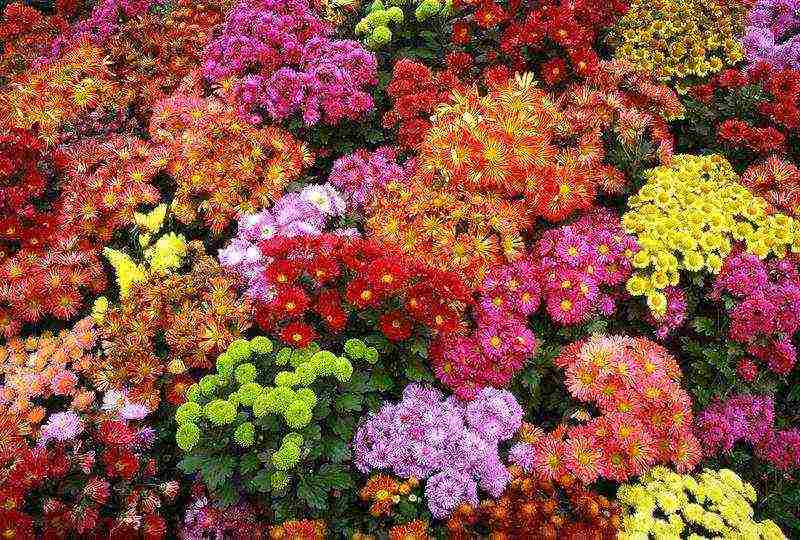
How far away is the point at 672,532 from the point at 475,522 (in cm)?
76

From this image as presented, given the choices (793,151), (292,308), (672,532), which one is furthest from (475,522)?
(793,151)

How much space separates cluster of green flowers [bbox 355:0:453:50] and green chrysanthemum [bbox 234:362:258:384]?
8.00 ft

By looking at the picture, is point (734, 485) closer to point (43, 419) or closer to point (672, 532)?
point (672, 532)

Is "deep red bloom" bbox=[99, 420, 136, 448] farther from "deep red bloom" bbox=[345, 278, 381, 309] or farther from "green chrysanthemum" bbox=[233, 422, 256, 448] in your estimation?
"deep red bloom" bbox=[345, 278, 381, 309]

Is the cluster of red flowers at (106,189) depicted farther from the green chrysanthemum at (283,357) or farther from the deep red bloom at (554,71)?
the deep red bloom at (554,71)

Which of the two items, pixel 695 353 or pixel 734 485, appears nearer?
pixel 734 485

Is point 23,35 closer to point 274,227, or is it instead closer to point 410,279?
point 274,227

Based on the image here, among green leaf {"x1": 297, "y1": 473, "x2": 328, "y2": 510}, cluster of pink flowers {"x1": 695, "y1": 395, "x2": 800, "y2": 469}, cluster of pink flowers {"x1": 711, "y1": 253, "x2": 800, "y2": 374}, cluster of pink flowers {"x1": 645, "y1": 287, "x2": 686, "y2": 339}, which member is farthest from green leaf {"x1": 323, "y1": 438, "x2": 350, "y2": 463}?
cluster of pink flowers {"x1": 711, "y1": 253, "x2": 800, "y2": 374}

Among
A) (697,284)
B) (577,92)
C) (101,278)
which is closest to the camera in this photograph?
(697,284)

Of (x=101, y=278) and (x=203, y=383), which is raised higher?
(x=203, y=383)

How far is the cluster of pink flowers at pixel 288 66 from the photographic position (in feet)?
12.1

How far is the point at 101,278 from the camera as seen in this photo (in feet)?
10.9

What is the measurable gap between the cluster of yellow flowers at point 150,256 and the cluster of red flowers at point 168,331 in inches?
2.1

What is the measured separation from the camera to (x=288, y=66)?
382 centimetres
